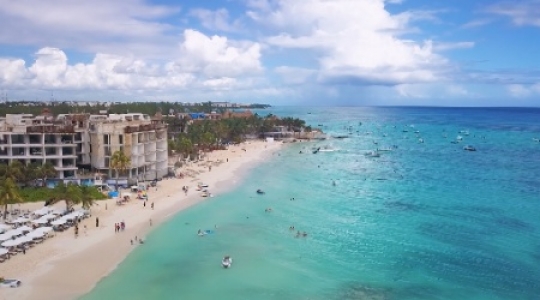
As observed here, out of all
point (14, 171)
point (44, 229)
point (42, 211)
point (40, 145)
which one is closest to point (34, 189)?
point (14, 171)

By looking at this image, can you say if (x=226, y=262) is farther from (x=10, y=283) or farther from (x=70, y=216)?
(x=70, y=216)

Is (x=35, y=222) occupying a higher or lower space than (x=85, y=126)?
lower

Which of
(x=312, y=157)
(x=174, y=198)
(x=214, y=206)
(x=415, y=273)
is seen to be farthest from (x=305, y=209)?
(x=312, y=157)

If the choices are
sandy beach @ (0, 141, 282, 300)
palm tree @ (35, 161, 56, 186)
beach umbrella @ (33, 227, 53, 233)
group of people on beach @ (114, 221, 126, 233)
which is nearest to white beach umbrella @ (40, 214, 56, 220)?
sandy beach @ (0, 141, 282, 300)

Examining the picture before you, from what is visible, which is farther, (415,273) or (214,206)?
(214,206)

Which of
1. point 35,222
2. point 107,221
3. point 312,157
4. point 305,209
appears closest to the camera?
point 35,222

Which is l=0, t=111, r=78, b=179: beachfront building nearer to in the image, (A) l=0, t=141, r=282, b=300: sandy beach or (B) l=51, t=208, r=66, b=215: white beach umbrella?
(A) l=0, t=141, r=282, b=300: sandy beach

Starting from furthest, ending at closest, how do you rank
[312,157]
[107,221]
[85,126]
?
1. [312,157]
2. [85,126]
3. [107,221]

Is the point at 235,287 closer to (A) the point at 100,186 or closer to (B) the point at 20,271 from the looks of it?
(B) the point at 20,271
